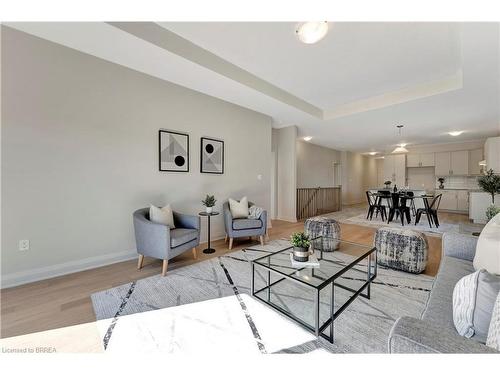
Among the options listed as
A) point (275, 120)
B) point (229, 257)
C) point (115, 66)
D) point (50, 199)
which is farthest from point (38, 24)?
point (275, 120)

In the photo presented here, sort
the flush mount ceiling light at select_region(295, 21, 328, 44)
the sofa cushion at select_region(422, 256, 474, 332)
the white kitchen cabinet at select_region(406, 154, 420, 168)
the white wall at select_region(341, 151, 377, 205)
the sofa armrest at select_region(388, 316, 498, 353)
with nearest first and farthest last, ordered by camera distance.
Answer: the sofa armrest at select_region(388, 316, 498, 353)
the sofa cushion at select_region(422, 256, 474, 332)
the flush mount ceiling light at select_region(295, 21, 328, 44)
the white kitchen cabinet at select_region(406, 154, 420, 168)
the white wall at select_region(341, 151, 377, 205)

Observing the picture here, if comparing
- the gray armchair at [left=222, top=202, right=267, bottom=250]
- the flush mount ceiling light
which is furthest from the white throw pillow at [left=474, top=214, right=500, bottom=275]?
the gray armchair at [left=222, top=202, right=267, bottom=250]

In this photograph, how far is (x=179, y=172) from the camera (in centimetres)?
338

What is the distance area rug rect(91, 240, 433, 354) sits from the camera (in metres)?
1.36

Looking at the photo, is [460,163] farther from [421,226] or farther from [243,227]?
[243,227]

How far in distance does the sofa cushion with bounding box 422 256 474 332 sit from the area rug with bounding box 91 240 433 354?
1.48ft

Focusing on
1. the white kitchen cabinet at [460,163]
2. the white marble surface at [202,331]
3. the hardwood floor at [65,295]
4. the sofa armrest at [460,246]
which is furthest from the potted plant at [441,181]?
the white marble surface at [202,331]

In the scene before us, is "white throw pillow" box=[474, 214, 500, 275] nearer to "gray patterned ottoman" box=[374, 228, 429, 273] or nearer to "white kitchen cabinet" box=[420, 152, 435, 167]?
"gray patterned ottoman" box=[374, 228, 429, 273]

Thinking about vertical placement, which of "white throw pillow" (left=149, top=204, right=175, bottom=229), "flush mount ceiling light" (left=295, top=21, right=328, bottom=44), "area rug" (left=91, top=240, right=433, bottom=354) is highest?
"flush mount ceiling light" (left=295, top=21, right=328, bottom=44)

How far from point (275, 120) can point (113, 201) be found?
12.4 feet
